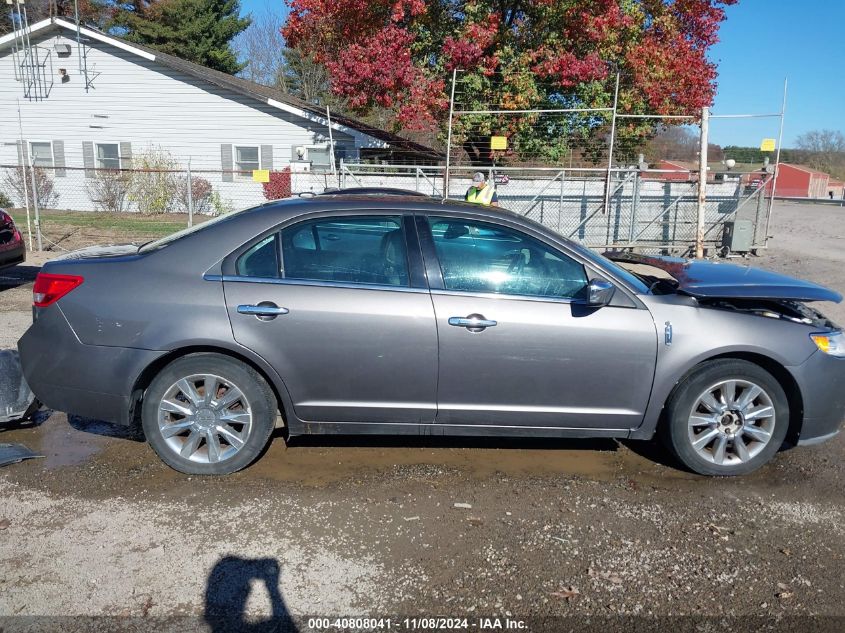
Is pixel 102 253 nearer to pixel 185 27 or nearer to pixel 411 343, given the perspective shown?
pixel 411 343

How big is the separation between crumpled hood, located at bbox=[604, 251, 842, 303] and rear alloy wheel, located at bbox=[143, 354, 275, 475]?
262 centimetres

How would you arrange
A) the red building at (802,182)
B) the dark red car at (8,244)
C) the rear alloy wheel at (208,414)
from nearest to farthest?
the rear alloy wheel at (208,414) < the dark red car at (8,244) < the red building at (802,182)

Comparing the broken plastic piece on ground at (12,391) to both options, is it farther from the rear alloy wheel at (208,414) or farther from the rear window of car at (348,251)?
the rear window of car at (348,251)

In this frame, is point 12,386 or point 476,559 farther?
point 12,386

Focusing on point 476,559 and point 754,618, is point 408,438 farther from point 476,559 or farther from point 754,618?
point 754,618

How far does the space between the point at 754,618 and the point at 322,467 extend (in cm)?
245

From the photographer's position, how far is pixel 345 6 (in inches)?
722

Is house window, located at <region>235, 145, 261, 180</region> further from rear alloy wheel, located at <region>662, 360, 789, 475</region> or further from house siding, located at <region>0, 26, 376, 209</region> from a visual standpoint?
rear alloy wheel, located at <region>662, 360, 789, 475</region>

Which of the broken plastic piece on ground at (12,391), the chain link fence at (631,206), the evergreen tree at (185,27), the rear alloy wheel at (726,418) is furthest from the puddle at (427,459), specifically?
the evergreen tree at (185,27)

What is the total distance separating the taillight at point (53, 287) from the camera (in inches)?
157

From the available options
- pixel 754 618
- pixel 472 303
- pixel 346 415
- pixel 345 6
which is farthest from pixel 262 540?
pixel 345 6

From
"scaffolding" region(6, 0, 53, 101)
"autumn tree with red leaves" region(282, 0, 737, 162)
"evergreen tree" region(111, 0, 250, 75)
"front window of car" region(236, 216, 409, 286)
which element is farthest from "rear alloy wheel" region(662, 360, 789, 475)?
"evergreen tree" region(111, 0, 250, 75)

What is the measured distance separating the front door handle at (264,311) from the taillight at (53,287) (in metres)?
1.01

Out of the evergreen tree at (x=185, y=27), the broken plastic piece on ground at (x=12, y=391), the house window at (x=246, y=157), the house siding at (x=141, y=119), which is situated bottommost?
the broken plastic piece on ground at (x=12, y=391)
